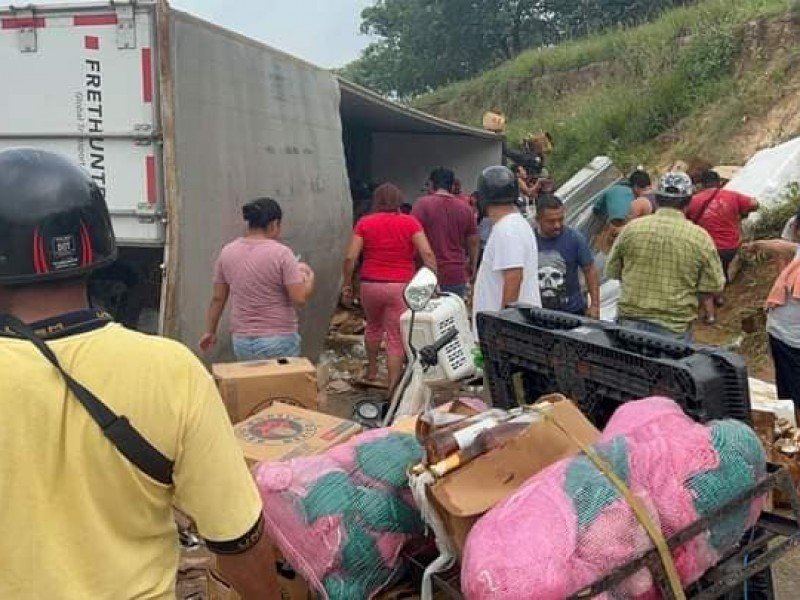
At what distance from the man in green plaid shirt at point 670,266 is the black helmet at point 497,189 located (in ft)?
2.44

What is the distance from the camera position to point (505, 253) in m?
4.45

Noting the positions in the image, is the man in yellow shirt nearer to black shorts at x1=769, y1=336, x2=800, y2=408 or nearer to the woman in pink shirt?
the woman in pink shirt

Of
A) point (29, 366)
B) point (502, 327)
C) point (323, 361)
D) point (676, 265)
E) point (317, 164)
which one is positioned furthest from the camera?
point (323, 361)

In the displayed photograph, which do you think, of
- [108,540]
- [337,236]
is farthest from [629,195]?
[108,540]

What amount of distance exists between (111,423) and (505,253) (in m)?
3.18

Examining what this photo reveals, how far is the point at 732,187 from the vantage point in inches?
390

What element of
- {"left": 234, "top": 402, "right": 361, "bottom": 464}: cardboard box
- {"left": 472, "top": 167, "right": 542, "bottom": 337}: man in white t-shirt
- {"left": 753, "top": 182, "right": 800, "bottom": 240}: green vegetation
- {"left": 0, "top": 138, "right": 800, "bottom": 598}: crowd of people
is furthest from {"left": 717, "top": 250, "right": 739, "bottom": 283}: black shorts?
{"left": 0, "top": 138, "right": 800, "bottom": 598}: crowd of people

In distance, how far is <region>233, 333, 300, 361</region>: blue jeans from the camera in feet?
16.1

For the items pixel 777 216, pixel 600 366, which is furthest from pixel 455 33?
pixel 600 366

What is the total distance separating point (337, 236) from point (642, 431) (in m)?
5.38

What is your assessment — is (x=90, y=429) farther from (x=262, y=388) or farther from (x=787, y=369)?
(x=787, y=369)

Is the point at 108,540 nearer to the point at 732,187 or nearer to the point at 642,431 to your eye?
the point at 642,431

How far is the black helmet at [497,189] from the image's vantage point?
4.52m

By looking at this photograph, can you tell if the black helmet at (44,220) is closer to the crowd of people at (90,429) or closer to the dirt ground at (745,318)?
the crowd of people at (90,429)
